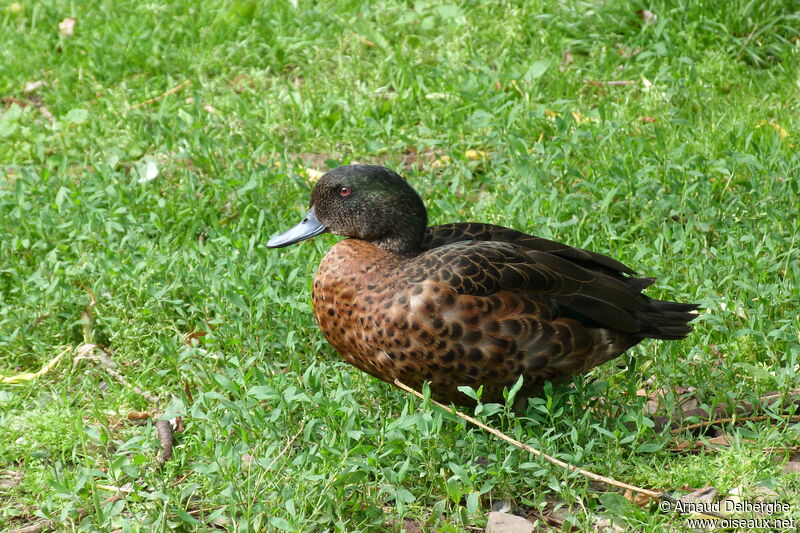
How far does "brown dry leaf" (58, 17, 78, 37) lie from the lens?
6.64 meters

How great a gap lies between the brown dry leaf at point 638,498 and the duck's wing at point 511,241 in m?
0.93

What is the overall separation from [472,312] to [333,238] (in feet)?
4.86

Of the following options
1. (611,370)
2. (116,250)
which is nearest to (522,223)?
(611,370)

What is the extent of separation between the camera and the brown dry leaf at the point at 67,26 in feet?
21.8

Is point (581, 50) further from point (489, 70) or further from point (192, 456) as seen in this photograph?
point (192, 456)

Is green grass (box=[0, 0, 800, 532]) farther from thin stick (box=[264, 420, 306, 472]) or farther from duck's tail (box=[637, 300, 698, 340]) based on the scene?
duck's tail (box=[637, 300, 698, 340])

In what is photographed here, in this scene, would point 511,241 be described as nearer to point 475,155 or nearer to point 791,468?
point 791,468

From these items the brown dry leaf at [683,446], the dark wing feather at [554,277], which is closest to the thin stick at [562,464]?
the brown dry leaf at [683,446]

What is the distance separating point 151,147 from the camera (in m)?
5.66

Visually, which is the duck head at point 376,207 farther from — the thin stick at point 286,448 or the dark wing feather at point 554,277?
the thin stick at point 286,448

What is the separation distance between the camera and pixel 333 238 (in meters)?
4.78

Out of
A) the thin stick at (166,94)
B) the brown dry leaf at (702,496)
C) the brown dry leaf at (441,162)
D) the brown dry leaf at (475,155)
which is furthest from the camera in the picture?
the thin stick at (166,94)

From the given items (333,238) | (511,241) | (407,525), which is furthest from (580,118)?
(407,525)

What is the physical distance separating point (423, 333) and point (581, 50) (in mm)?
3393
